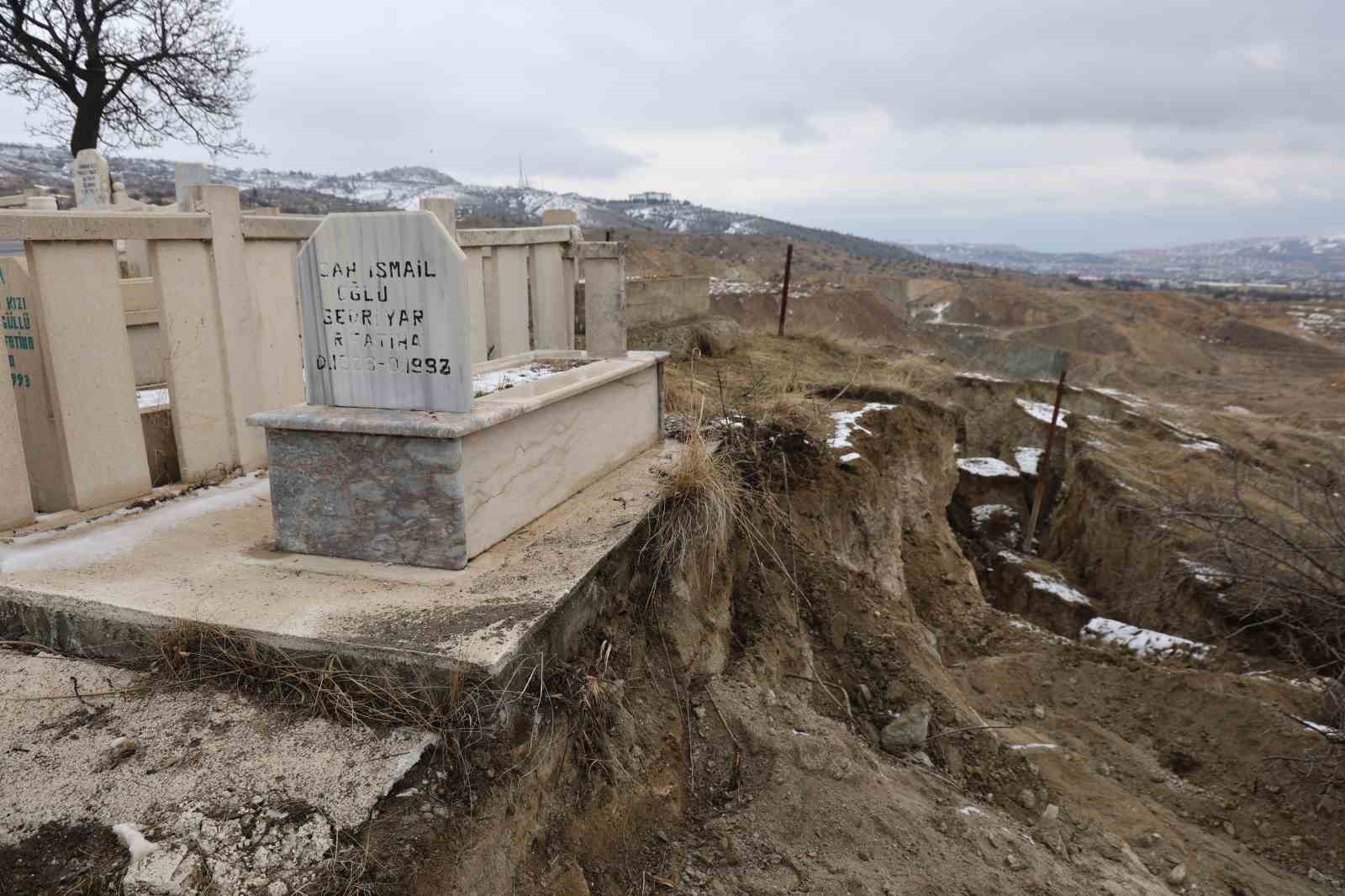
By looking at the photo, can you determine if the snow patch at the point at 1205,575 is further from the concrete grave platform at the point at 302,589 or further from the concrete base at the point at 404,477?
the concrete base at the point at 404,477

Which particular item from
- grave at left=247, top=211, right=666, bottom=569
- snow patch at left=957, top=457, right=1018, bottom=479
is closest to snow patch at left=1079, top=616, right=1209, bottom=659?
snow patch at left=957, top=457, right=1018, bottom=479

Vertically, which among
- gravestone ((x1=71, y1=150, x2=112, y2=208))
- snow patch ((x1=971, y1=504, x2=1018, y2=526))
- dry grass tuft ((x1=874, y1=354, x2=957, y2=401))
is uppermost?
gravestone ((x1=71, y1=150, x2=112, y2=208))

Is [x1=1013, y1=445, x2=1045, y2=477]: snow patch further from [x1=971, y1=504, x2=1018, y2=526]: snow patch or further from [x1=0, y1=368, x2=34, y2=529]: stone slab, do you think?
[x1=0, y1=368, x2=34, y2=529]: stone slab

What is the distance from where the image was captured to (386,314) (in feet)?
12.1

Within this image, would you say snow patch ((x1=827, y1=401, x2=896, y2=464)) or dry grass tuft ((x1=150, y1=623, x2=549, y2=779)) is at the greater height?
dry grass tuft ((x1=150, y1=623, x2=549, y2=779))

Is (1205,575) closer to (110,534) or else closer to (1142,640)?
(1142,640)

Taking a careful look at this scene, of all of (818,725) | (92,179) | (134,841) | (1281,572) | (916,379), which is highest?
(92,179)

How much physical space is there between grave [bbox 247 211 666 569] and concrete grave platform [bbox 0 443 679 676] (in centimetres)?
15

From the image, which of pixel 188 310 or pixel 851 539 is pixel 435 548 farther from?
pixel 851 539

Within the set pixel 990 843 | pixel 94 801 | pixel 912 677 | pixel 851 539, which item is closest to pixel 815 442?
pixel 851 539

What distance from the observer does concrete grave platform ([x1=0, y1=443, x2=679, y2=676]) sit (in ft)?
9.62

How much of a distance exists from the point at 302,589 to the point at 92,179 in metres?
10.2

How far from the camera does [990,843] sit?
139 inches

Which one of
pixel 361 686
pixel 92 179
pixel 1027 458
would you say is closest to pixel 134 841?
pixel 361 686
